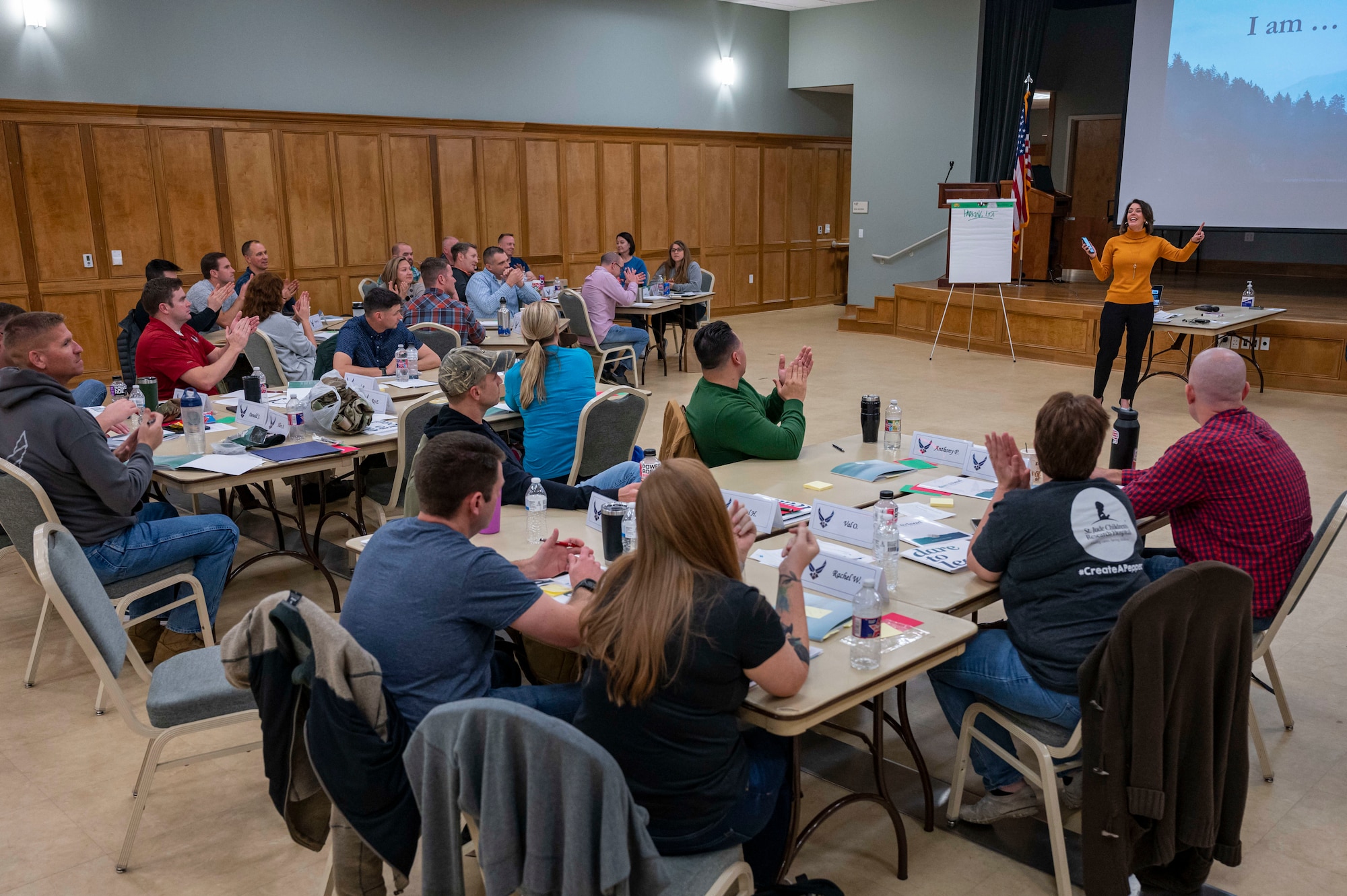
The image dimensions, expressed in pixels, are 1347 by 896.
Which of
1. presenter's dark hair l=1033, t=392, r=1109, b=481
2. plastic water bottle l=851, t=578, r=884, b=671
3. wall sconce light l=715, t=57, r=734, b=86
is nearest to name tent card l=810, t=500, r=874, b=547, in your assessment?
presenter's dark hair l=1033, t=392, r=1109, b=481

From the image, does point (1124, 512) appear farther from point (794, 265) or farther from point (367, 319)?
point (794, 265)

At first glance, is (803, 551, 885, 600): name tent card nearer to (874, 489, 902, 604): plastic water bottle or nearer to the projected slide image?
(874, 489, 902, 604): plastic water bottle

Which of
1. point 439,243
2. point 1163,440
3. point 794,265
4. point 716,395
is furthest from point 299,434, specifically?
point 794,265

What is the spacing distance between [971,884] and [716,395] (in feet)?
6.22

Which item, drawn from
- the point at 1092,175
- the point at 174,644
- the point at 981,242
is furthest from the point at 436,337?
the point at 1092,175

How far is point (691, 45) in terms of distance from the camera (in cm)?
1345

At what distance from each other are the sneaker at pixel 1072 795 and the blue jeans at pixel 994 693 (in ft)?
0.40

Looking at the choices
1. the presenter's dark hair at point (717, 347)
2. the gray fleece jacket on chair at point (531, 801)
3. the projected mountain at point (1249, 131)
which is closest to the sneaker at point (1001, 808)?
the gray fleece jacket on chair at point (531, 801)

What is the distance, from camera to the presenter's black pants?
777 centimetres

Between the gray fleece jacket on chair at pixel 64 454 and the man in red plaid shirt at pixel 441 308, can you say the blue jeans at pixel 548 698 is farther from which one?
the man in red plaid shirt at pixel 441 308

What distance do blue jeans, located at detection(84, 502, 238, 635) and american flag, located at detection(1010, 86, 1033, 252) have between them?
9430 mm

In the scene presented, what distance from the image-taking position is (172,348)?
5.08 m

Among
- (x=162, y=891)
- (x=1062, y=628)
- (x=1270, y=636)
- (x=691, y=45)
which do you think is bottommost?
(x=162, y=891)

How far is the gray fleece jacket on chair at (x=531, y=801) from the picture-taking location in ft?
5.65
